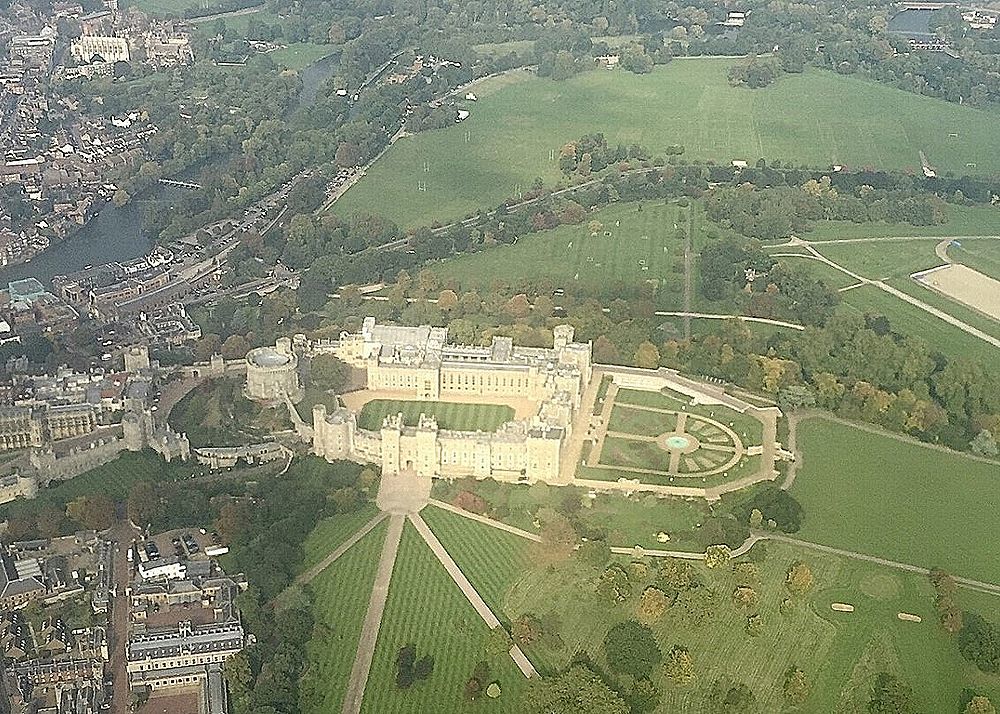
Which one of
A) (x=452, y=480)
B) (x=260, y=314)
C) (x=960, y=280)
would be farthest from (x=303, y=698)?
(x=960, y=280)

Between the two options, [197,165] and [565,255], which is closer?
[565,255]

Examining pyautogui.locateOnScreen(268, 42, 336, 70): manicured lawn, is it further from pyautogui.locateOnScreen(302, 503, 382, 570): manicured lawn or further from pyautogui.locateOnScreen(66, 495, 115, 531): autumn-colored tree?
pyautogui.locateOnScreen(302, 503, 382, 570): manicured lawn

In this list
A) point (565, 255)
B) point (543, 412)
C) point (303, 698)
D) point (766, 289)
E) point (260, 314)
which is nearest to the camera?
point (303, 698)

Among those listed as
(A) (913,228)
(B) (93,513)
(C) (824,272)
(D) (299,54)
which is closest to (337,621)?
(B) (93,513)

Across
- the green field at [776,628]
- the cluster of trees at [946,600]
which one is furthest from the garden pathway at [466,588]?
the cluster of trees at [946,600]

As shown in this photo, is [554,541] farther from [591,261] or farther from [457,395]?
[591,261]

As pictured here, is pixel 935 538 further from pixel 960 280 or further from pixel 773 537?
pixel 960 280

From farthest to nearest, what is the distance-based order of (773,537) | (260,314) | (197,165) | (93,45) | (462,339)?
1. (93,45)
2. (197,165)
3. (260,314)
4. (462,339)
5. (773,537)
